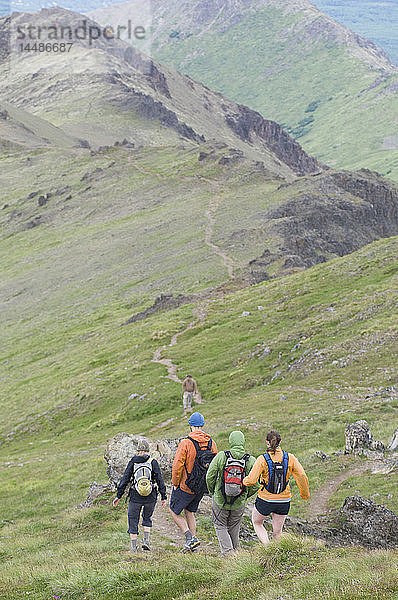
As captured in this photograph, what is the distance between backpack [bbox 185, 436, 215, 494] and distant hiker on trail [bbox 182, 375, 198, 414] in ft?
62.1

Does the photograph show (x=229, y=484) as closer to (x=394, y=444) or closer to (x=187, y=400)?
(x=394, y=444)

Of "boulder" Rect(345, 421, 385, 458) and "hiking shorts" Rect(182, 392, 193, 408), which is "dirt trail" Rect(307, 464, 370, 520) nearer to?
"boulder" Rect(345, 421, 385, 458)

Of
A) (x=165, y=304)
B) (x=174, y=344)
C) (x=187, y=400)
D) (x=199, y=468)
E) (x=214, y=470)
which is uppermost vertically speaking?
(x=214, y=470)

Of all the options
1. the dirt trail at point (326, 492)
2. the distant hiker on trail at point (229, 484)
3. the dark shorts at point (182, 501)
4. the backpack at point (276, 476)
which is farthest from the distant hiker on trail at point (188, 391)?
the backpack at point (276, 476)

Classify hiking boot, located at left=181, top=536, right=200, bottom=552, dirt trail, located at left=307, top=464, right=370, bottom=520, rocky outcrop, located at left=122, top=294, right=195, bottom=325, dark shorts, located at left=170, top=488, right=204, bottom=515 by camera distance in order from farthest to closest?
rocky outcrop, located at left=122, top=294, right=195, bottom=325 < dirt trail, located at left=307, top=464, right=370, bottom=520 < dark shorts, located at left=170, top=488, right=204, bottom=515 < hiking boot, located at left=181, top=536, right=200, bottom=552

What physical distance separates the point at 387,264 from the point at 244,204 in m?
56.0

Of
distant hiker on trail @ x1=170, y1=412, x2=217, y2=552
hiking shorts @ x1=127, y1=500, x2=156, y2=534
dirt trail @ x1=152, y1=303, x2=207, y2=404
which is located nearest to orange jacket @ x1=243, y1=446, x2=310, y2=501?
distant hiker on trail @ x1=170, y1=412, x2=217, y2=552

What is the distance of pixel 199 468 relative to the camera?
1398 centimetres

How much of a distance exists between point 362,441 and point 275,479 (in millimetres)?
9376

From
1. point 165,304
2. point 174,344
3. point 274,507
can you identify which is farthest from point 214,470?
point 165,304

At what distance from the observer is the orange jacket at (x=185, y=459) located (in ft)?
45.8

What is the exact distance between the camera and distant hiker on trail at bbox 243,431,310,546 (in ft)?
42.0

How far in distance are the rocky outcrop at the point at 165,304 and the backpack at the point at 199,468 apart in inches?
1860

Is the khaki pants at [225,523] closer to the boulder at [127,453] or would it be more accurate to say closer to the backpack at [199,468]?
the backpack at [199,468]
